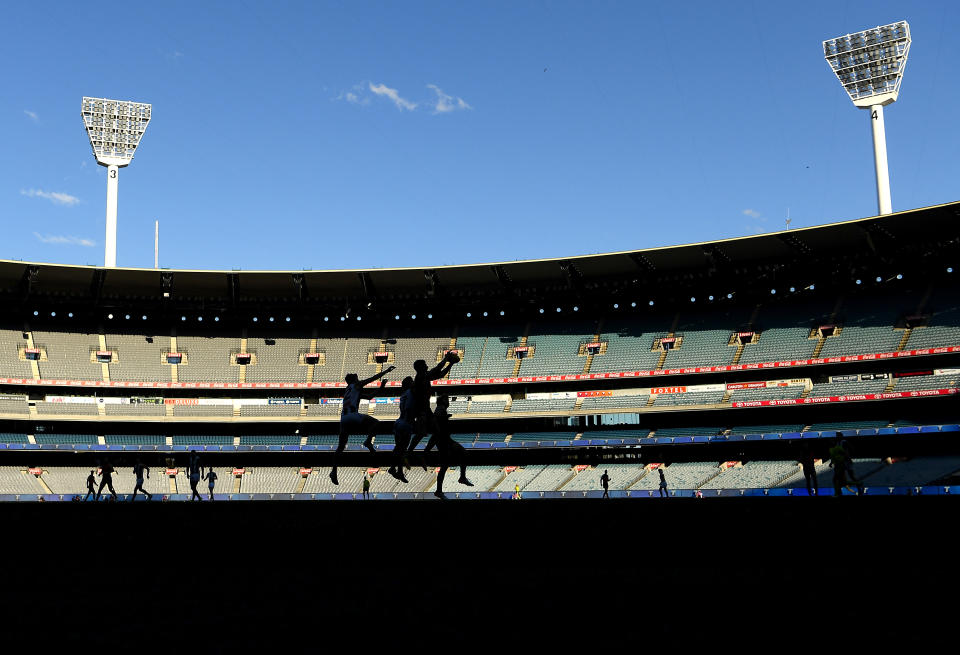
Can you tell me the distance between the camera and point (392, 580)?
599 cm

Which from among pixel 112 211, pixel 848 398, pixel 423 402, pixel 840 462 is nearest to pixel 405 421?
pixel 423 402

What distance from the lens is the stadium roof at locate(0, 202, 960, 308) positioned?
45.7m

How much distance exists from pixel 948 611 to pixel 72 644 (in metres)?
4.44

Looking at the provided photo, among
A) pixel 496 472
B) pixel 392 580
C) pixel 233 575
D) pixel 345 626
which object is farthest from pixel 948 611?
pixel 496 472

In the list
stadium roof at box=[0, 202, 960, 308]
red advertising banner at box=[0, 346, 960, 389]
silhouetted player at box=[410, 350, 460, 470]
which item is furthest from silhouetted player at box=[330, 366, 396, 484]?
stadium roof at box=[0, 202, 960, 308]

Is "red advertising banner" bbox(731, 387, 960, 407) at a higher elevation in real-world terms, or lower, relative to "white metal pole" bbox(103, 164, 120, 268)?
lower

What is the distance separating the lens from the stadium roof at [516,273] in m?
45.7

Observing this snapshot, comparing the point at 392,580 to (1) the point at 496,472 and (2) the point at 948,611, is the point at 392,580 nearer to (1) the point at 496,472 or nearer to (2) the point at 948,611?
(2) the point at 948,611

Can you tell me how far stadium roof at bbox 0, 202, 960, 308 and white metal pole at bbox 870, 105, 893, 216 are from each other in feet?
17.5

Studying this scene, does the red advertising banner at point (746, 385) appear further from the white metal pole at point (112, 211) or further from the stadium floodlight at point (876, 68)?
the white metal pole at point (112, 211)

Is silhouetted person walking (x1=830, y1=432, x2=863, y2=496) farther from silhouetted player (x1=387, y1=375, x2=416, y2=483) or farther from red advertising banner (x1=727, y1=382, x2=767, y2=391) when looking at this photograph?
red advertising banner (x1=727, y1=382, x2=767, y2=391)

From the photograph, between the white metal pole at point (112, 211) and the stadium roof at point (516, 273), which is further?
the white metal pole at point (112, 211)

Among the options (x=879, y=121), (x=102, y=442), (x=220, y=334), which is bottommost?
(x=102, y=442)

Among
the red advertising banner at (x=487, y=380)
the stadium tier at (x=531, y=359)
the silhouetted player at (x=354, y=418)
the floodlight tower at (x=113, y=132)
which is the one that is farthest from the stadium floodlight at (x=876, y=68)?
the floodlight tower at (x=113, y=132)
